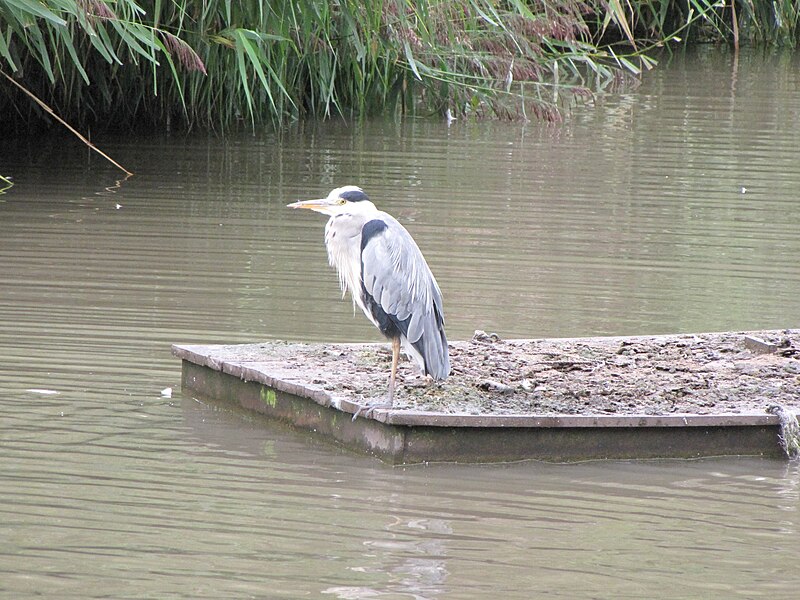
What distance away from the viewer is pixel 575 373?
6.07 m

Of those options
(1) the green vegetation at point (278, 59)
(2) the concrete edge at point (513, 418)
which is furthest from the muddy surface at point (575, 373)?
(1) the green vegetation at point (278, 59)

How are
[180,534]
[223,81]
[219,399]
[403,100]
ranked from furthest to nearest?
[403,100] < [223,81] < [219,399] < [180,534]

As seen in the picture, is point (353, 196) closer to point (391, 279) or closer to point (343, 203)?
point (343, 203)

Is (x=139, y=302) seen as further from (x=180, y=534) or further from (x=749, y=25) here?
(x=749, y=25)

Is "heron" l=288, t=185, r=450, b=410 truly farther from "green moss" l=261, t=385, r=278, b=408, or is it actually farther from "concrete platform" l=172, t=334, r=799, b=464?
"green moss" l=261, t=385, r=278, b=408

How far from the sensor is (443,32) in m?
13.4

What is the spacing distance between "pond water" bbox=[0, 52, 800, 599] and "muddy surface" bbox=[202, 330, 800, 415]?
0.26 meters

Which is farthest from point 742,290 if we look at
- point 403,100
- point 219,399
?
point 403,100

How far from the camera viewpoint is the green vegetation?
11102 mm

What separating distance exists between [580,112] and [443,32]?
396 cm

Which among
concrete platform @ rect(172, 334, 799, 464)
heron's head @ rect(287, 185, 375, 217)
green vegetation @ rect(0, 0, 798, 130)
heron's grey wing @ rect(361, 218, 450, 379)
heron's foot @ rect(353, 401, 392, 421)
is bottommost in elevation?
concrete platform @ rect(172, 334, 799, 464)

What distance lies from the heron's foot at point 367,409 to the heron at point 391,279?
0.24m

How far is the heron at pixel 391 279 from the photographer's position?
566 centimetres

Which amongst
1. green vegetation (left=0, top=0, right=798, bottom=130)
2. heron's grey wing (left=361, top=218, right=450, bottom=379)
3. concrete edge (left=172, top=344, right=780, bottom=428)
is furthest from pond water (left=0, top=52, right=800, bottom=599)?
heron's grey wing (left=361, top=218, right=450, bottom=379)
